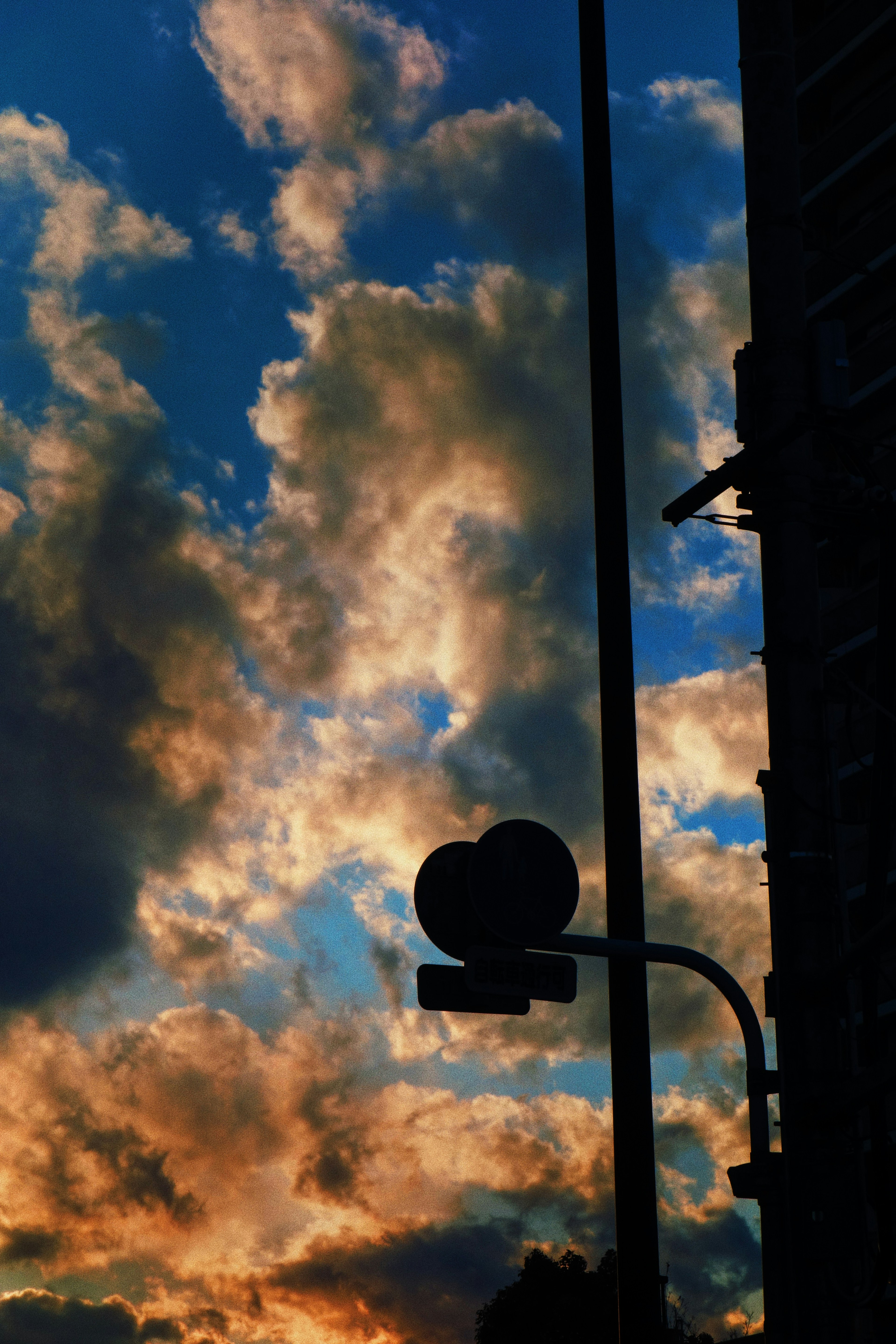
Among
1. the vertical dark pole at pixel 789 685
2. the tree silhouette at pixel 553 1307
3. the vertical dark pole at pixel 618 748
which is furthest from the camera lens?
the tree silhouette at pixel 553 1307

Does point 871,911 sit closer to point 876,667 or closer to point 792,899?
point 792,899

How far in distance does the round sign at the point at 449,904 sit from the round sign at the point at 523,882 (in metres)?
0.07

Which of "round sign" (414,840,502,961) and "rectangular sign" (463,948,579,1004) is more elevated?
"round sign" (414,840,502,961)

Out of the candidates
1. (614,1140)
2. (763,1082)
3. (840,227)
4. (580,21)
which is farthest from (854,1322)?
(840,227)

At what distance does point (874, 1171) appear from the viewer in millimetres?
7297

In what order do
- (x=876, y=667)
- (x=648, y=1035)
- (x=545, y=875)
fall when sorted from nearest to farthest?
1. (x=545, y=875)
2. (x=876, y=667)
3. (x=648, y=1035)

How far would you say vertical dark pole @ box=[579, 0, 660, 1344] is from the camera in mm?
7699

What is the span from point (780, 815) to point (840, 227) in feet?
141

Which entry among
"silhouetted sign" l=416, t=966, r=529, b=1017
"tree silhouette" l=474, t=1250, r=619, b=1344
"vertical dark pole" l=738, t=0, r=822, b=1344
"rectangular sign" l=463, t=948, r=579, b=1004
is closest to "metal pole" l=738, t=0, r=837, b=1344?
"vertical dark pole" l=738, t=0, r=822, b=1344

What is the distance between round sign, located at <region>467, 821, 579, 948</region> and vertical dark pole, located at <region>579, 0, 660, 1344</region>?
1806mm

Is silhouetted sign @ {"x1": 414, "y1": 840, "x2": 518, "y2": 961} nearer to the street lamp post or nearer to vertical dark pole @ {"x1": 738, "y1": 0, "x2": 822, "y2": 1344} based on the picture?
the street lamp post

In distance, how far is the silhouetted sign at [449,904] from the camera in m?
6.59

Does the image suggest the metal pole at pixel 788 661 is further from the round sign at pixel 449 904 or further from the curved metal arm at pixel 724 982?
the round sign at pixel 449 904

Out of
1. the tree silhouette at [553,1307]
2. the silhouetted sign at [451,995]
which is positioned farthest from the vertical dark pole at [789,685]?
the tree silhouette at [553,1307]
